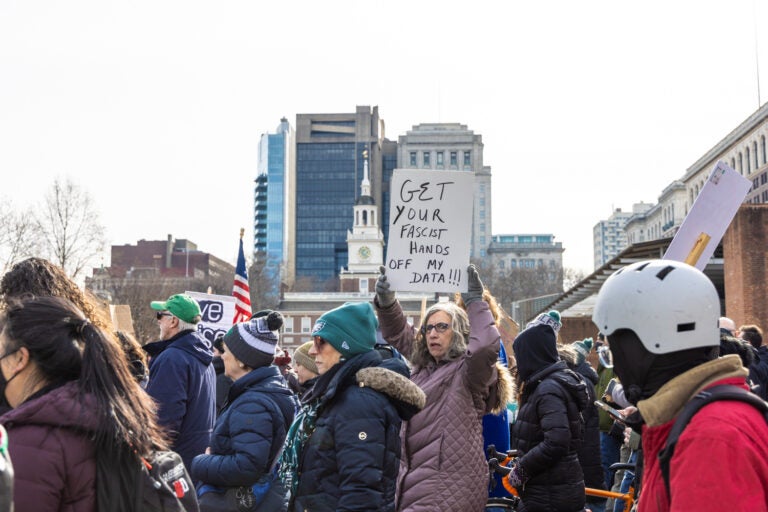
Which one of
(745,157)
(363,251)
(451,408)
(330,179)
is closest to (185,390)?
(451,408)

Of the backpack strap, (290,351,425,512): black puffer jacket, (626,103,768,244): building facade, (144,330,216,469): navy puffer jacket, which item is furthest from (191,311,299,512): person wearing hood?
(626,103,768,244): building facade

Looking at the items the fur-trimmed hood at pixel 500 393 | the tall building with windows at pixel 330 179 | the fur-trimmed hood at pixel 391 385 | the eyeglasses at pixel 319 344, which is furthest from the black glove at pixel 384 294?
the tall building with windows at pixel 330 179

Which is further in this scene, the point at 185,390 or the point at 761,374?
the point at 761,374

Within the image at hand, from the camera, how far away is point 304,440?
4.38 m

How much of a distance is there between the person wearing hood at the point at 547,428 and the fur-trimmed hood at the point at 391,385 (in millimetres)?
1728

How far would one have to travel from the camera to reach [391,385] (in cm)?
430

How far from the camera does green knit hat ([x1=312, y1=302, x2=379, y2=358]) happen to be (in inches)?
176

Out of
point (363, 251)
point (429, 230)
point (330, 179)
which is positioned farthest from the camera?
point (330, 179)

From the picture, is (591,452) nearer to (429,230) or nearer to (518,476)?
(518,476)

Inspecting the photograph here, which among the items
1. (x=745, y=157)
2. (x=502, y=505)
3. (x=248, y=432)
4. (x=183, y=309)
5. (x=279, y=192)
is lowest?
(x=502, y=505)

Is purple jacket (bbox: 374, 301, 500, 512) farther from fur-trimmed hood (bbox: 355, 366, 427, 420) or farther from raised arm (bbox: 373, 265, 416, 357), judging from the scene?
fur-trimmed hood (bbox: 355, 366, 427, 420)

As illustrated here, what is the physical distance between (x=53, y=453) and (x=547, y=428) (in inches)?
148

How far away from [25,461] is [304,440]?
1.83 metres

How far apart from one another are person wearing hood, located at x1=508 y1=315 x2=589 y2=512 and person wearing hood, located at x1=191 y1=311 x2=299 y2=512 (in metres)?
1.78
